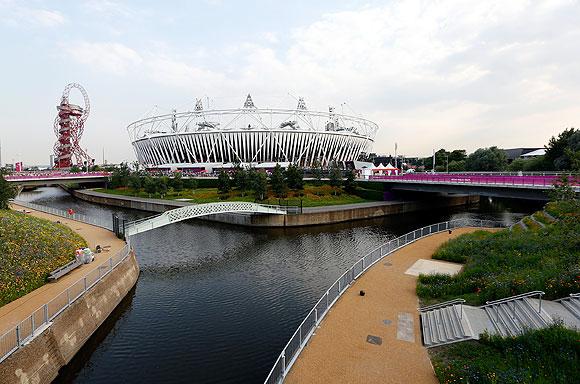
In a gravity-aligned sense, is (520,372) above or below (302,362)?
above

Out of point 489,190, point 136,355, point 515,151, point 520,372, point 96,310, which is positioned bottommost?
point 136,355

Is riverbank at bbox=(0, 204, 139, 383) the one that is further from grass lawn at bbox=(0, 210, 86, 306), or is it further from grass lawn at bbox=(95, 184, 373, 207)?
grass lawn at bbox=(95, 184, 373, 207)

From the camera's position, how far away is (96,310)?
17688 millimetres

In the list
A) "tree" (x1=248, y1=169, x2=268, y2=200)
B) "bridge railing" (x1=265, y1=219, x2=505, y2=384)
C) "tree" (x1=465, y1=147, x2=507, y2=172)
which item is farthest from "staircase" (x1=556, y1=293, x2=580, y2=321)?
"tree" (x1=465, y1=147, x2=507, y2=172)

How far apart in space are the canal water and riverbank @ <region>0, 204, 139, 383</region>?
27.7 inches

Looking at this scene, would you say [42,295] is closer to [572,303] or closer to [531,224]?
[572,303]

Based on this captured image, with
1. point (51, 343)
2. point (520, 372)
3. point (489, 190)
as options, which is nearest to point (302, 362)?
point (520, 372)

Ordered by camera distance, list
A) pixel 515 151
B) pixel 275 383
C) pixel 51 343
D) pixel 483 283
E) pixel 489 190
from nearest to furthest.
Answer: pixel 275 383 < pixel 51 343 < pixel 483 283 < pixel 489 190 < pixel 515 151

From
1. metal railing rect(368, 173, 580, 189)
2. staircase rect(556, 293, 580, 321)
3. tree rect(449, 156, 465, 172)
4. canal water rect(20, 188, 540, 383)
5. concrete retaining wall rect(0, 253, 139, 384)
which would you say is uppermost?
tree rect(449, 156, 465, 172)

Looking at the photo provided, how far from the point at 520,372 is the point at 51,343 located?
17234 mm

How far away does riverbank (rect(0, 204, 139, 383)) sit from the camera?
12.2 m

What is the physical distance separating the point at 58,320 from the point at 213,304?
8.45 meters

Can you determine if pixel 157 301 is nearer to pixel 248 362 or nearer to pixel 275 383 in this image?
pixel 248 362

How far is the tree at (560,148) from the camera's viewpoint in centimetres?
5875
